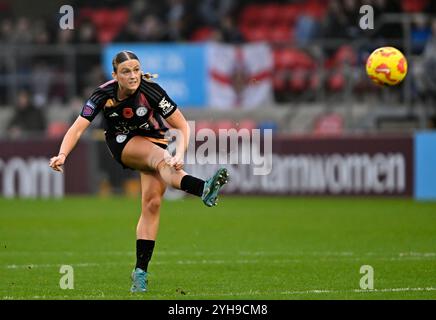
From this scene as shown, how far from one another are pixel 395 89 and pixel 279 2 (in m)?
6.33

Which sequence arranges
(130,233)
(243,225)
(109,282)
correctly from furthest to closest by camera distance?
(243,225) < (130,233) < (109,282)

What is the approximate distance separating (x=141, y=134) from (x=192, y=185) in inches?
31.6

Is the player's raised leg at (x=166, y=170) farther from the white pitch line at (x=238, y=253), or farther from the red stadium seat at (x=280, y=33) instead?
the red stadium seat at (x=280, y=33)

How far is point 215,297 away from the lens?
9.73 meters

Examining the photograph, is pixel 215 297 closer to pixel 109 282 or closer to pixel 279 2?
pixel 109 282

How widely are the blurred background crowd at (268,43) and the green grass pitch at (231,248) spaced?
2.59 meters

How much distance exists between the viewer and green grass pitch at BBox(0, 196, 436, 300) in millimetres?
10477

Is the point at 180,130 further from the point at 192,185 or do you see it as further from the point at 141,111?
the point at 192,185

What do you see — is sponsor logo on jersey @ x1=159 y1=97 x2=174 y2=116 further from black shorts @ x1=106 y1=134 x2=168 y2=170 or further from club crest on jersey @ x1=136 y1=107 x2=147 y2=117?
black shorts @ x1=106 y1=134 x2=168 y2=170

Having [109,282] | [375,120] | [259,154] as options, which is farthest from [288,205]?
[109,282]

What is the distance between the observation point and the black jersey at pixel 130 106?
1035 centimetres

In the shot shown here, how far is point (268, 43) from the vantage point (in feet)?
81.2

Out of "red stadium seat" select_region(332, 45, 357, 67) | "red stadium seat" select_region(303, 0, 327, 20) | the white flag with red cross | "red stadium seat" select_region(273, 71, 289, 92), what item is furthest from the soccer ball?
"red stadium seat" select_region(303, 0, 327, 20)
